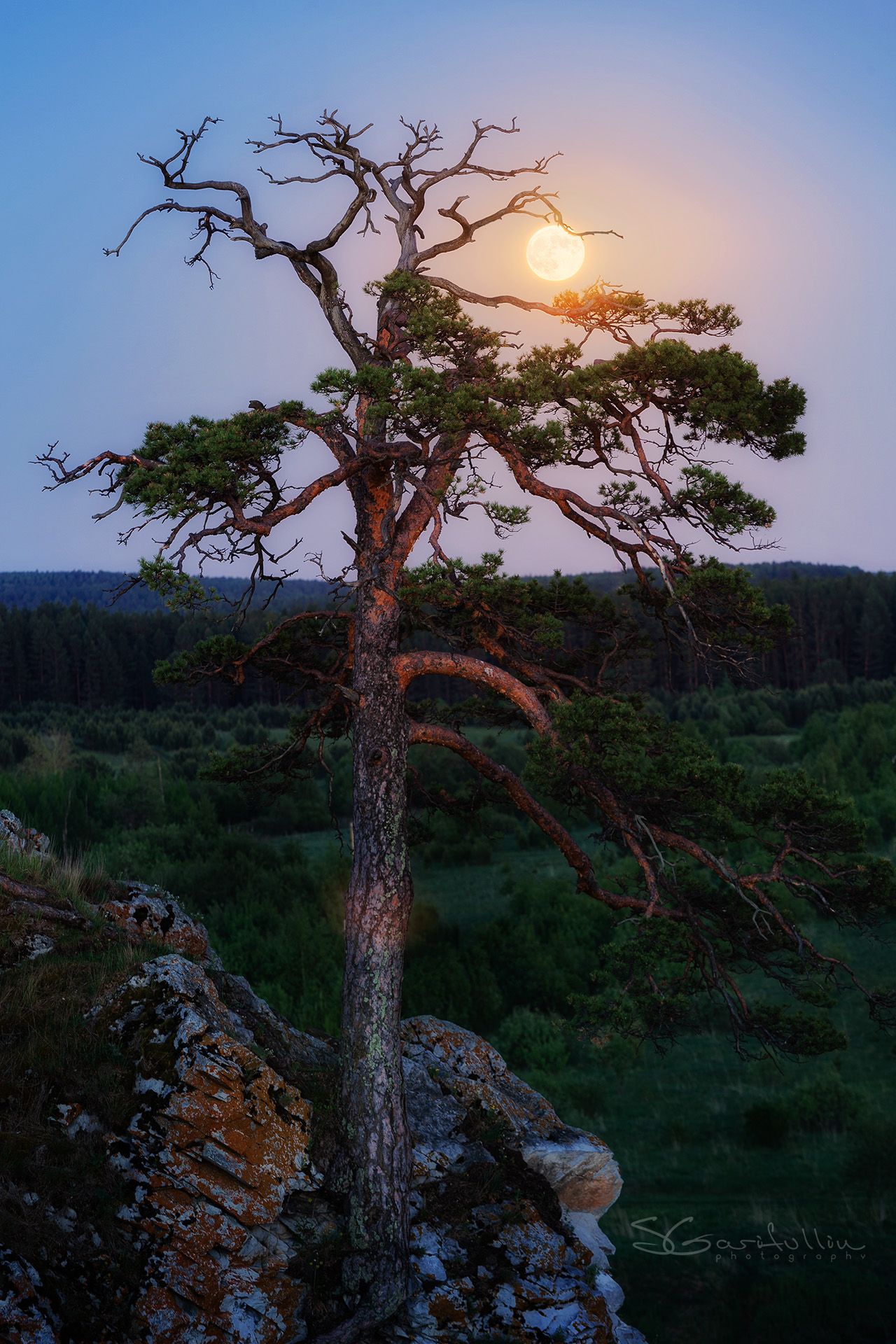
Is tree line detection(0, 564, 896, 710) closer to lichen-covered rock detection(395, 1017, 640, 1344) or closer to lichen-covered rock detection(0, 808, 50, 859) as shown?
lichen-covered rock detection(0, 808, 50, 859)

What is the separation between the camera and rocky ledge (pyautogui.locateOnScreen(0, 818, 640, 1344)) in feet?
25.8

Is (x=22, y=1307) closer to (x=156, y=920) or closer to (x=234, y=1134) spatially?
(x=234, y=1134)

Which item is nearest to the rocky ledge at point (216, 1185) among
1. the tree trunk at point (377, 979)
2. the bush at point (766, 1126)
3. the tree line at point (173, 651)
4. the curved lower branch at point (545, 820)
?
the tree trunk at point (377, 979)

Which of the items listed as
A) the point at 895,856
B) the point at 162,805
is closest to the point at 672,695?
the point at 895,856

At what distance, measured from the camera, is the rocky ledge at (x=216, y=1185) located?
25.8 feet

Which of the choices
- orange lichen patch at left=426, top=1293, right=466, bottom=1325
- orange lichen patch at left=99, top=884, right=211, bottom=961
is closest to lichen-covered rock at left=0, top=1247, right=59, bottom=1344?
orange lichen patch at left=426, top=1293, right=466, bottom=1325

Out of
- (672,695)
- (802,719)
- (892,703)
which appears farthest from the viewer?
(672,695)

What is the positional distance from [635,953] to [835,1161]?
32.4 ft

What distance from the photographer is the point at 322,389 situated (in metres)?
9.83

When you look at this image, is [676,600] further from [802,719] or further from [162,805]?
[802,719]
